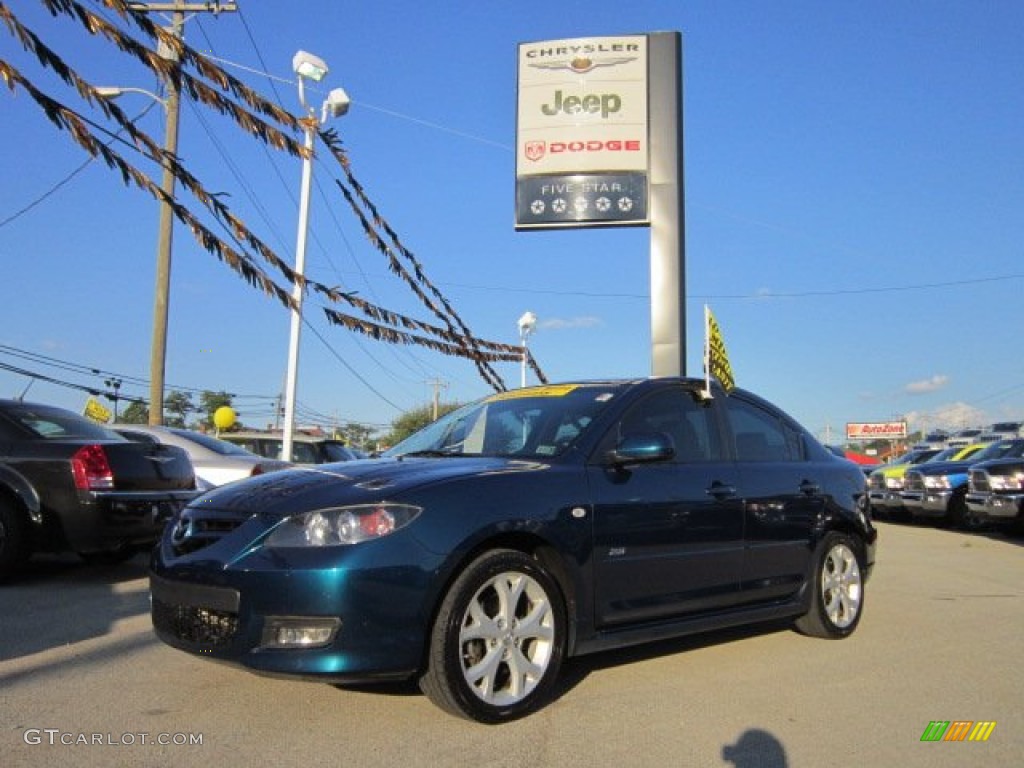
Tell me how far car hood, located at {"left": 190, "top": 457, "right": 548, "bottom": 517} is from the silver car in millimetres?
5380

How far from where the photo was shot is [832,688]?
4.76m

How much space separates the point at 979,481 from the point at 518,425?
1037 cm

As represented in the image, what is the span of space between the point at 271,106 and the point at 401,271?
20.4 feet

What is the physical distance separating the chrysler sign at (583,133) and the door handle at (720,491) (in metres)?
8.66

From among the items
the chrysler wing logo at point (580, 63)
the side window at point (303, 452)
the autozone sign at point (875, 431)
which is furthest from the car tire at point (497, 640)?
the autozone sign at point (875, 431)

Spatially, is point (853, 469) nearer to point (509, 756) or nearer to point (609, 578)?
point (609, 578)

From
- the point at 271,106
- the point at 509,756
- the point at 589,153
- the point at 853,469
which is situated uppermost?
the point at 589,153

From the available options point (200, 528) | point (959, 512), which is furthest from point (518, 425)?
point (959, 512)

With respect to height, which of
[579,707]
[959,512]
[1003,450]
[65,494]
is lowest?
[579,707]

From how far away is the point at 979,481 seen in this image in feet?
43.0

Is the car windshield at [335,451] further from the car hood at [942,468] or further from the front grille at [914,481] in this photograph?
the car hood at [942,468]

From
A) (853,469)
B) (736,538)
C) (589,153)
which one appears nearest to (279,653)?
(736,538)

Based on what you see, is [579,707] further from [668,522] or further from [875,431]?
[875,431]

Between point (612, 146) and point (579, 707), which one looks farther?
point (612, 146)
